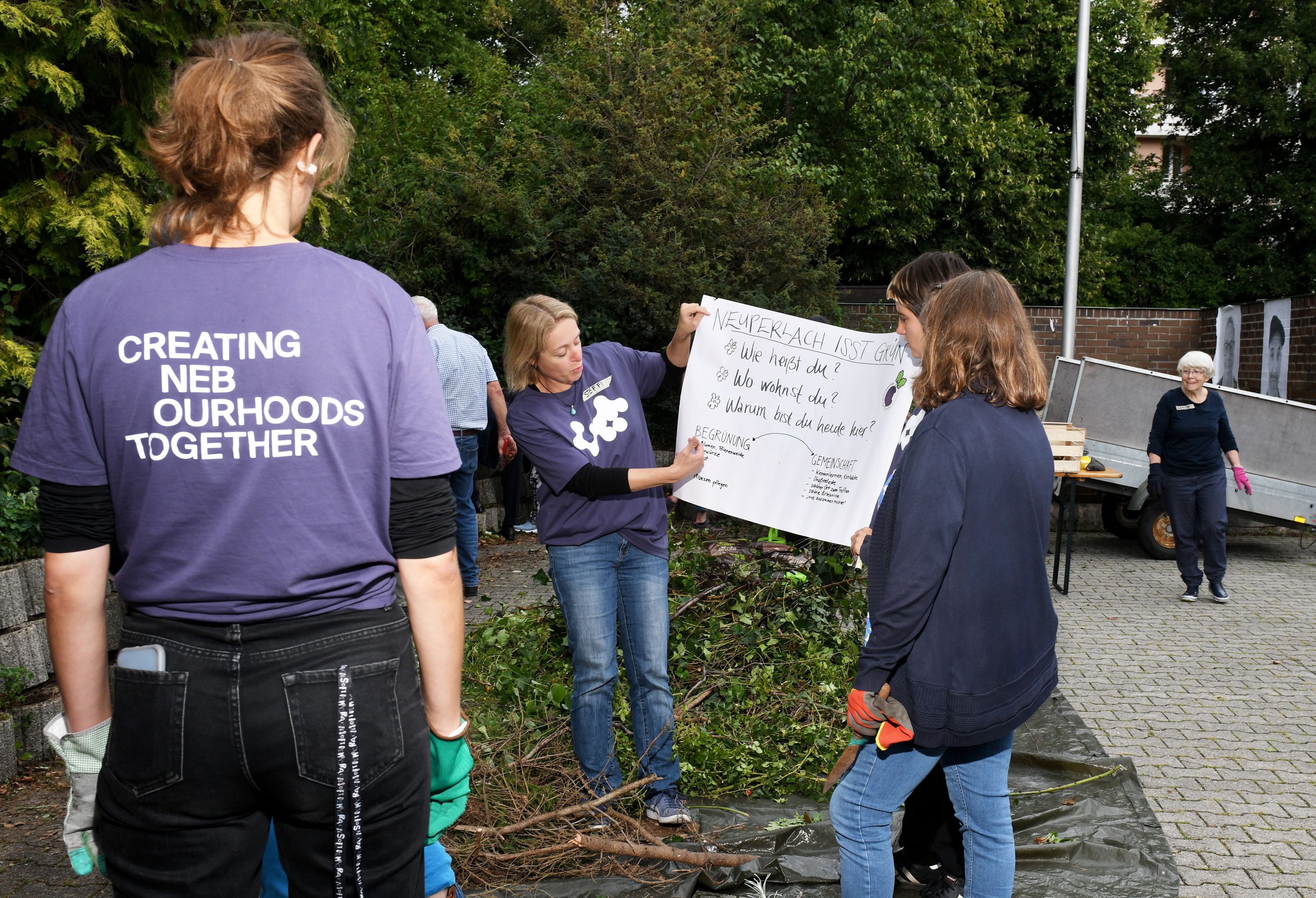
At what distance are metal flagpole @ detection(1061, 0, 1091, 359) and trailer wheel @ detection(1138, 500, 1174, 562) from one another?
3.28m

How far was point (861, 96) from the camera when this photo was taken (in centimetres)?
1745

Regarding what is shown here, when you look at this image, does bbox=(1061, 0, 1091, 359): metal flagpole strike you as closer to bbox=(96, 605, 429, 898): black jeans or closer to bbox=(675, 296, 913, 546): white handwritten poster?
bbox=(675, 296, 913, 546): white handwritten poster

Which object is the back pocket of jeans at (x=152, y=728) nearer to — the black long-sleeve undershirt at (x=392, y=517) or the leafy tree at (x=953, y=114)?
the black long-sleeve undershirt at (x=392, y=517)

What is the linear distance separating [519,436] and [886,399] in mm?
1487

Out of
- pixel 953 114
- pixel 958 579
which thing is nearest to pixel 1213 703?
pixel 958 579

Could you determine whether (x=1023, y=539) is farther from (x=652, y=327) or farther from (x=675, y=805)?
(x=652, y=327)

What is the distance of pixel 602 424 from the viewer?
146 inches

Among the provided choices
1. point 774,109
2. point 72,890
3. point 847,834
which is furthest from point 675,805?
point 774,109

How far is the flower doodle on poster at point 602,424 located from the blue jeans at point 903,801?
148cm

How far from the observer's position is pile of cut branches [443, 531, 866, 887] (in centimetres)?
363

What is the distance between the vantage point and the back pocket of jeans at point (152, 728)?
5.10 ft

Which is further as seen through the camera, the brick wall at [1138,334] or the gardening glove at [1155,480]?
the brick wall at [1138,334]

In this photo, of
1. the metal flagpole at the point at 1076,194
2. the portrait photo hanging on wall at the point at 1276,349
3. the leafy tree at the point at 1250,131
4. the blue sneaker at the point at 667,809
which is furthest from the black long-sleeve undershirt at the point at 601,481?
the leafy tree at the point at 1250,131

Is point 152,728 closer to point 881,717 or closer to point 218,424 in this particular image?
point 218,424
